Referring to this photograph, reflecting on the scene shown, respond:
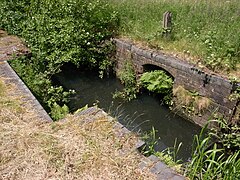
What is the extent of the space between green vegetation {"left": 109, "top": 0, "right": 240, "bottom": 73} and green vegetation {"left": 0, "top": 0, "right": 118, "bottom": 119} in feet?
2.50

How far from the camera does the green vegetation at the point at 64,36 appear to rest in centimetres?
747

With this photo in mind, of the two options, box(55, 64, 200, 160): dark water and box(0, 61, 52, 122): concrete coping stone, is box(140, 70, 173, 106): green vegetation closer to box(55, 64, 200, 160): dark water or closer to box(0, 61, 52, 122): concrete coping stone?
box(55, 64, 200, 160): dark water

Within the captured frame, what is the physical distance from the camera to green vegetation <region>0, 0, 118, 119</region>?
747 cm

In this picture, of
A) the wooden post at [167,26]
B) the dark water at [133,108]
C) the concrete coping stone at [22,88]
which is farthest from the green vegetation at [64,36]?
the wooden post at [167,26]

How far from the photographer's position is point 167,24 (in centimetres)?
771

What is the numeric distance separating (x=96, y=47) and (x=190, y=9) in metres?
3.52

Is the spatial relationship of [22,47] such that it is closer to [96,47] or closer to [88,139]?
[96,47]

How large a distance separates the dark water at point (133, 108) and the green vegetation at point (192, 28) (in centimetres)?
154

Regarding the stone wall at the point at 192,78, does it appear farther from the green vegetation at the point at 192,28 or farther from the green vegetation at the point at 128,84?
the green vegetation at the point at 192,28

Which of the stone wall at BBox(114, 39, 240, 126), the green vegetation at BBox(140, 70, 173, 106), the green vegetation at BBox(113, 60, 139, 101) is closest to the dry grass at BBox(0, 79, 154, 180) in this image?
the stone wall at BBox(114, 39, 240, 126)

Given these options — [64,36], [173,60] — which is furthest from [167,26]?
[64,36]

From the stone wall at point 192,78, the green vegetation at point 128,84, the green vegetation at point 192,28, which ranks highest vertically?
the green vegetation at point 192,28

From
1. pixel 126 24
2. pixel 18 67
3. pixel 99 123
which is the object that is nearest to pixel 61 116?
pixel 99 123

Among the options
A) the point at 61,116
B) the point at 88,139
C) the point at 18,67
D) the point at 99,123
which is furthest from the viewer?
the point at 18,67
